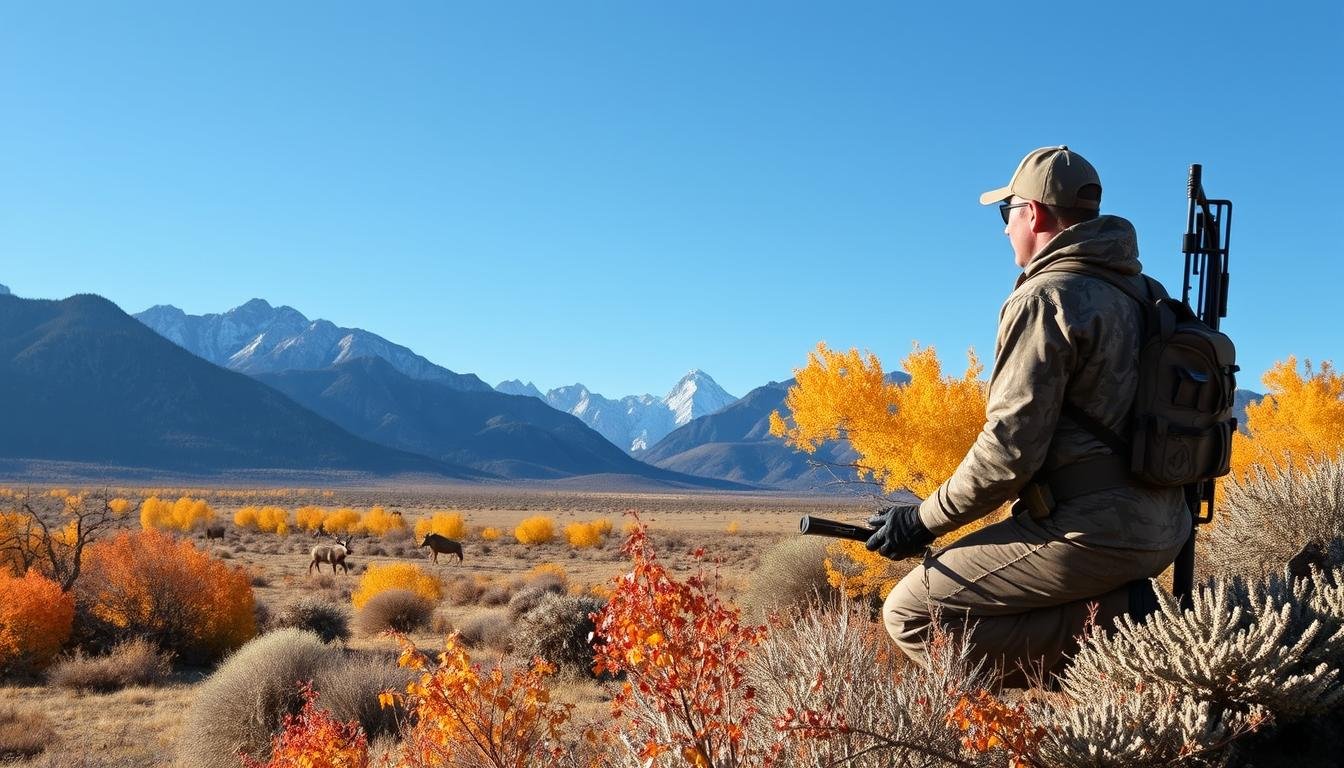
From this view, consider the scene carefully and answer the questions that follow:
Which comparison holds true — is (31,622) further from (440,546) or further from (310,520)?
(310,520)

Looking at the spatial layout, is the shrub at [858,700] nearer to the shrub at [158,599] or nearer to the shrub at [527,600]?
the shrub at [158,599]

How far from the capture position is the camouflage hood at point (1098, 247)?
3.18m

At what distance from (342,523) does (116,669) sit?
127 ft

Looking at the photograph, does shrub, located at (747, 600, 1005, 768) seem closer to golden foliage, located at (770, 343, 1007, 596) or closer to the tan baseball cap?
the tan baseball cap

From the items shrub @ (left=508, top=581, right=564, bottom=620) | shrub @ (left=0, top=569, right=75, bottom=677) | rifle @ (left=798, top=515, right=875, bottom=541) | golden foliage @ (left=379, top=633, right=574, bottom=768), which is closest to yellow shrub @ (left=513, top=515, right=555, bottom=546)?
shrub @ (left=508, top=581, right=564, bottom=620)

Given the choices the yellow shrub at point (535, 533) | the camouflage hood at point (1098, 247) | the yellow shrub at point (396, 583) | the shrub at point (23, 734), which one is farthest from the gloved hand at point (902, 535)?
the yellow shrub at point (535, 533)

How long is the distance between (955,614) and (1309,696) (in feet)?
3.35

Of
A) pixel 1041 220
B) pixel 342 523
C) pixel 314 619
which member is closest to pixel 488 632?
pixel 314 619

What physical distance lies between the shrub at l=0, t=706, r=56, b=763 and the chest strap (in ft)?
30.8

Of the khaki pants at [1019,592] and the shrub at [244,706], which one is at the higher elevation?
the khaki pants at [1019,592]

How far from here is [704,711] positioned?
8.69ft

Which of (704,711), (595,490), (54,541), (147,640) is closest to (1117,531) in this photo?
(704,711)

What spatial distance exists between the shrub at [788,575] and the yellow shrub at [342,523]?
34.8 meters

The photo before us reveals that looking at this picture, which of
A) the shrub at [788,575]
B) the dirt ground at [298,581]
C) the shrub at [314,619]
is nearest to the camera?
the dirt ground at [298,581]
